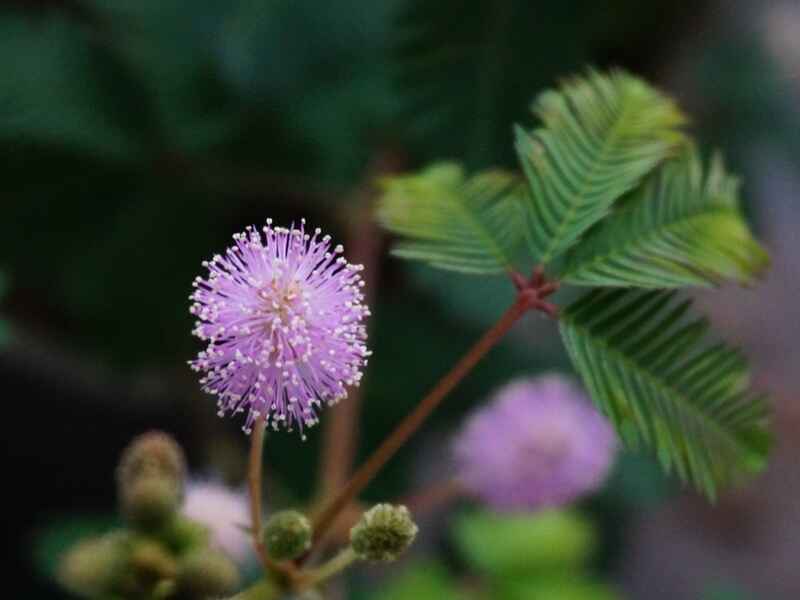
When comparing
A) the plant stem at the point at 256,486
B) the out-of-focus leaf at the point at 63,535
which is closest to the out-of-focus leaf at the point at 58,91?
the out-of-focus leaf at the point at 63,535

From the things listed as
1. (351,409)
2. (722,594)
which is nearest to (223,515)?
(351,409)

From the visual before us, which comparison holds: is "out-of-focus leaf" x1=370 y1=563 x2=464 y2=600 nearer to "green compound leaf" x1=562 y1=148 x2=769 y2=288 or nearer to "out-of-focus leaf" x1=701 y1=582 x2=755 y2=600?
"out-of-focus leaf" x1=701 y1=582 x2=755 y2=600

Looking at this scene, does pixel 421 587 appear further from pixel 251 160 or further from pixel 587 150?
pixel 587 150

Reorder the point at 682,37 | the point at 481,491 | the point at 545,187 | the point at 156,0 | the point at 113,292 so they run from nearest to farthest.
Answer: the point at 545,187 → the point at 481,491 → the point at 156,0 → the point at 113,292 → the point at 682,37

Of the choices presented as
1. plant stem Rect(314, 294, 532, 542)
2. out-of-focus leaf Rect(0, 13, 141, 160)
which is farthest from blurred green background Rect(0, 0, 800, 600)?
plant stem Rect(314, 294, 532, 542)

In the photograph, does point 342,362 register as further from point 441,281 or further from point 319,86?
point 319,86

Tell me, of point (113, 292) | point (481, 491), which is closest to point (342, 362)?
point (481, 491)
